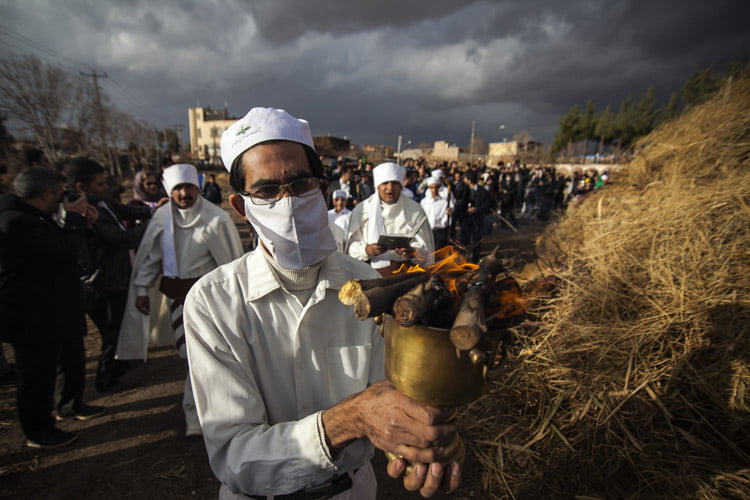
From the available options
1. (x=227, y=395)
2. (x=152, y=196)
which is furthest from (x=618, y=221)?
(x=152, y=196)

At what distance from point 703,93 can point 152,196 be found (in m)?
7.57

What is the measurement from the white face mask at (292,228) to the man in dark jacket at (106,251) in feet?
10.9

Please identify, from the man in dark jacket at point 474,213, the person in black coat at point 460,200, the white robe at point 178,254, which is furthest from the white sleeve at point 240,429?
the person in black coat at point 460,200

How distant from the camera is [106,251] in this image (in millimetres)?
4043

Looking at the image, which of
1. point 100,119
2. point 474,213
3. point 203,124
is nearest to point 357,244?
point 474,213

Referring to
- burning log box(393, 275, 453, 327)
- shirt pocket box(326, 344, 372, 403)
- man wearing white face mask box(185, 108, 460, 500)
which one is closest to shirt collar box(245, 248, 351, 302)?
man wearing white face mask box(185, 108, 460, 500)

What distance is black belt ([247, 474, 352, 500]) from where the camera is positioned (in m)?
1.40

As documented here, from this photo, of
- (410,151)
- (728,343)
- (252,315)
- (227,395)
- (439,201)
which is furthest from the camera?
(410,151)

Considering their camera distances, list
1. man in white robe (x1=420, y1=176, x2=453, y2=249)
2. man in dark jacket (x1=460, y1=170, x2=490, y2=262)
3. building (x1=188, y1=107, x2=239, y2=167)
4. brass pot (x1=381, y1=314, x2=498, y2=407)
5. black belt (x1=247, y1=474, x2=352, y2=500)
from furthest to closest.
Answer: building (x1=188, y1=107, x2=239, y2=167) < man in dark jacket (x1=460, y1=170, x2=490, y2=262) < man in white robe (x1=420, y1=176, x2=453, y2=249) < black belt (x1=247, y1=474, x2=352, y2=500) < brass pot (x1=381, y1=314, x2=498, y2=407)

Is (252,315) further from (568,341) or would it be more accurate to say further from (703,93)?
(703,93)

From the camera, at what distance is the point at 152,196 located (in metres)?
5.23

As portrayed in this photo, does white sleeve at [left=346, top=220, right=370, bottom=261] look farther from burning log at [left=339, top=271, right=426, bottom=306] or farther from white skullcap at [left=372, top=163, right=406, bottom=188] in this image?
burning log at [left=339, top=271, right=426, bottom=306]

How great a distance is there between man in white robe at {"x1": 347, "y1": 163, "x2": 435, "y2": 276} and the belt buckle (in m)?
3.34

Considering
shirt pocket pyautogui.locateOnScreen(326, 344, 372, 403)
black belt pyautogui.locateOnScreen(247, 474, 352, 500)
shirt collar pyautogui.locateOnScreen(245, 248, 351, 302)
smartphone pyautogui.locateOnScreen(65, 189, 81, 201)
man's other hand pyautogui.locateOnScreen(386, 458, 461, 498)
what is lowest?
black belt pyautogui.locateOnScreen(247, 474, 352, 500)
